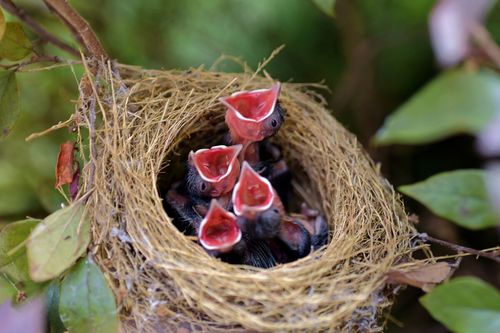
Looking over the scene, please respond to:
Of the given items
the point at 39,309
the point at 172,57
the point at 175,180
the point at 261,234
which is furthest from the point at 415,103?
the point at 172,57

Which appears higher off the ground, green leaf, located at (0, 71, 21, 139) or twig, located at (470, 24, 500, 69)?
twig, located at (470, 24, 500, 69)

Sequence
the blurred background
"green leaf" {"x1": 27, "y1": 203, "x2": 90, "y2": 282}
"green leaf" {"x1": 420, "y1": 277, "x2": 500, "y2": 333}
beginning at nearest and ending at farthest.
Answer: "green leaf" {"x1": 420, "y1": 277, "x2": 500, "y2": 333}, "green leaf" {"x1": 27, "y1": 203, "x2": 90, "y2": 282}, the blurred background

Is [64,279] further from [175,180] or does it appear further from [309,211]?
[309,211]

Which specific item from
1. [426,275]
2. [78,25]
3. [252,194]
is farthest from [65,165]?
[426,275]

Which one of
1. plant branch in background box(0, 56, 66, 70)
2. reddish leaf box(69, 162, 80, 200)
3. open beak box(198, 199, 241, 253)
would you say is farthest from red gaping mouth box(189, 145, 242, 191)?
plant branch in background box(0, 56, 66, 70)

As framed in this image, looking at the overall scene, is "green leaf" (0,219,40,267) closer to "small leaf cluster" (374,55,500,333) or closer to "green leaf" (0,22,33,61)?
"green leaf" (0,22,33,61)

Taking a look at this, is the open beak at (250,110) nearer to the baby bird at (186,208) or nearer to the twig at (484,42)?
the baby bird at (186,208)

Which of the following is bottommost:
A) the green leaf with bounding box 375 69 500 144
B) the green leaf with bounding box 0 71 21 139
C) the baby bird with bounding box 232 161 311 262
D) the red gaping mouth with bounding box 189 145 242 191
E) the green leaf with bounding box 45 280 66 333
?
the green leaf with bounding box 45 280 66 333

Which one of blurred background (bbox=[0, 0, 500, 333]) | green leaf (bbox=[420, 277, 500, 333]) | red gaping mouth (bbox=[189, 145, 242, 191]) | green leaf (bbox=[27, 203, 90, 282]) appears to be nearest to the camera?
green leaf (bbox=[420, 277, 500, 333])
